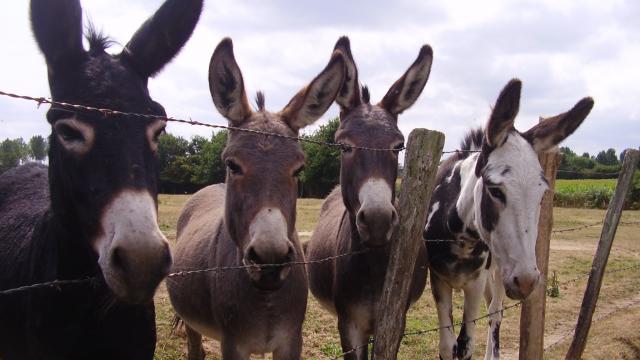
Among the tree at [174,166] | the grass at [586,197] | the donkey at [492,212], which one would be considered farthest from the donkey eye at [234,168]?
the grass at [586,197]

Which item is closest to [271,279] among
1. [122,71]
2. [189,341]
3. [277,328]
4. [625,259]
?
[277,328]

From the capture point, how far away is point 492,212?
11.8 feet

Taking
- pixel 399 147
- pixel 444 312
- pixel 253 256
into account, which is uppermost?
pixel 399 147

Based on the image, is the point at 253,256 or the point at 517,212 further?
the point at 517,212

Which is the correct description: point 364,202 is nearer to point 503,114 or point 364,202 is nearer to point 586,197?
point 503,114

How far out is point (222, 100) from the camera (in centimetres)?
336

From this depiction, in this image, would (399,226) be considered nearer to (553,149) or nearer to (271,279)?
(271,279)

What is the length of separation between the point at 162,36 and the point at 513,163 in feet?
8.80

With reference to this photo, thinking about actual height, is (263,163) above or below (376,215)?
above

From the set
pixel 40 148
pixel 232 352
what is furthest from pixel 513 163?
pixel 40 148

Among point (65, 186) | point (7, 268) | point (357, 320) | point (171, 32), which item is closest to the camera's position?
point (65, 186)

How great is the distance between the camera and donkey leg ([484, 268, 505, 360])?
17.5 feet

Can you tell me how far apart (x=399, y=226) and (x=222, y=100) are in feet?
5.15

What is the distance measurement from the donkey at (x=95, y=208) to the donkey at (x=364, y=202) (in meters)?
1.49
